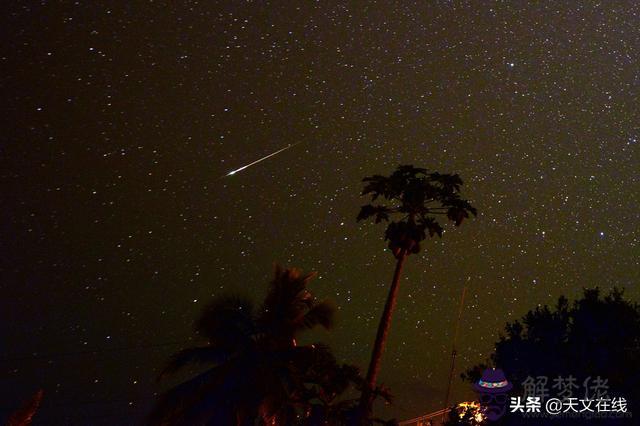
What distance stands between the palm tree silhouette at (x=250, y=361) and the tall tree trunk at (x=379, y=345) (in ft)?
5.48

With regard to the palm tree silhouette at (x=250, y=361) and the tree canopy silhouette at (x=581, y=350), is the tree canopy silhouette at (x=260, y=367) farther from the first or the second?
the tree canopy silhouette at (x=581, y=350)

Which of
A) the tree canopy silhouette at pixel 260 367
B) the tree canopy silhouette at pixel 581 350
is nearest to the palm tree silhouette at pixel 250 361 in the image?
the tree canopy silhouette at pixel 260 367

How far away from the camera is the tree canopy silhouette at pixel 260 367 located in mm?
20891

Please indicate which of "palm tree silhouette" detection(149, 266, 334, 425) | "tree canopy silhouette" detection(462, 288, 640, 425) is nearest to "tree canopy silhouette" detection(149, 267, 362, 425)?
"palm tree silhouette" detection(149, 266, 334, 425)

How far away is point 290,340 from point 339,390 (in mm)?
3759

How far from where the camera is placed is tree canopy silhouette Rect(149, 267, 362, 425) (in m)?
20.9

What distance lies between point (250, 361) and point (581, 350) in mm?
9835

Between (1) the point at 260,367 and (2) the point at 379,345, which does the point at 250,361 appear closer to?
(1) the point at 260,367

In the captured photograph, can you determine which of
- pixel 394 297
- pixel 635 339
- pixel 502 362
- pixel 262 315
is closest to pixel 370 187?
pixel 394 297

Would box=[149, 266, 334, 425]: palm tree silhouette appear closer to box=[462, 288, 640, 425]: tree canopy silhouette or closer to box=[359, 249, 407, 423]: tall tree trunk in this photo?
box=[359, 249, 407, 423]: tall tree trunk

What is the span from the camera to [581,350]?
73.0 feet

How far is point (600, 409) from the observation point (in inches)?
810

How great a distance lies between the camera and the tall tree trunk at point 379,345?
20.9m

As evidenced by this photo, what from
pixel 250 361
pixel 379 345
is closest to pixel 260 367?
pixel 250 361
